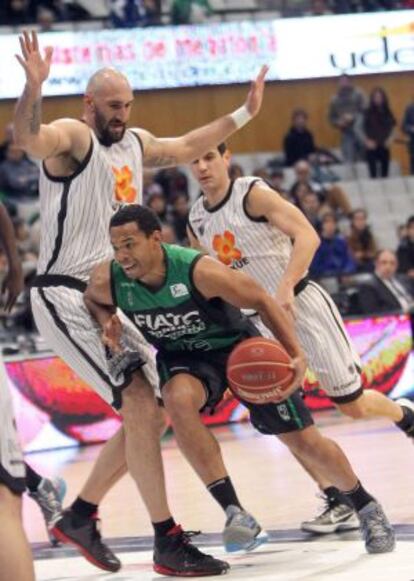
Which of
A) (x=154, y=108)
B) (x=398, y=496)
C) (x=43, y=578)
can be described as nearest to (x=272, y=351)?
(x=43, y=578)

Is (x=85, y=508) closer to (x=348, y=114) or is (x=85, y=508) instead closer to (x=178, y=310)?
(x=178, y=310)

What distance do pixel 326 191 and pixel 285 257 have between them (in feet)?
35.5

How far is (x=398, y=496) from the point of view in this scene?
8.05 meters

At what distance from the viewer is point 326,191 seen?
18.3 m

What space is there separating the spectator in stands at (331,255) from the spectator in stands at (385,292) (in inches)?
18.8

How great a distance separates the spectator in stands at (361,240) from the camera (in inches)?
640

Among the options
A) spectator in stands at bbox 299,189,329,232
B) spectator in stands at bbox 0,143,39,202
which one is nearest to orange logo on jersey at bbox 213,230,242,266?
spectator in stands at bbox 299,189,329,232

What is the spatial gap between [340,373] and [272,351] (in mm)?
1218

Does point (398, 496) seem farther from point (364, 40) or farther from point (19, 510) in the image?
point (364, 40)

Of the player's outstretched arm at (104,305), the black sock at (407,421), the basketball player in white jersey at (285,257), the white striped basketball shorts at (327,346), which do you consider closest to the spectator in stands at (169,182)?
the basketball player in white jersey at (285,257)

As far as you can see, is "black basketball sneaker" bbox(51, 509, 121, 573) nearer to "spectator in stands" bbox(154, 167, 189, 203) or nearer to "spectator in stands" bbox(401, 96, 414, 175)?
"spectator in stands" bbox(154, 167, 189, 203)

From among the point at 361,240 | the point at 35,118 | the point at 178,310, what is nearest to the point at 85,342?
the point at 178,310

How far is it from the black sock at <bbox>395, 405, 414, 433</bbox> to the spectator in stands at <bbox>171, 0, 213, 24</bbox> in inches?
489

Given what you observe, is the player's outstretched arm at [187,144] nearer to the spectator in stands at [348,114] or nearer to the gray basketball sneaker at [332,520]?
the gray basketball sneaker at [332,520]
